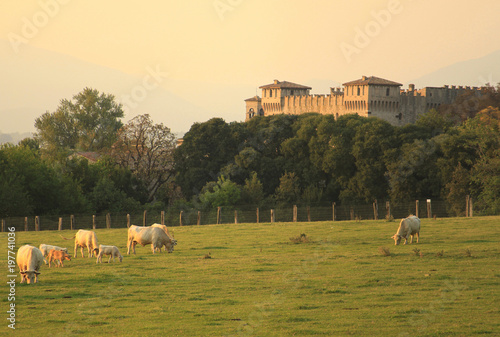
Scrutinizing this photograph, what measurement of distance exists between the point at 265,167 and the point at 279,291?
58.1m

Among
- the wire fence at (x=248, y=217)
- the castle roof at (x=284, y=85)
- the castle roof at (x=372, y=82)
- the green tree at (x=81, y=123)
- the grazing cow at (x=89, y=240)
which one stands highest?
the castle roof at (x=284, y=85)

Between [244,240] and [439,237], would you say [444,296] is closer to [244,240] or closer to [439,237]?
[439,237]

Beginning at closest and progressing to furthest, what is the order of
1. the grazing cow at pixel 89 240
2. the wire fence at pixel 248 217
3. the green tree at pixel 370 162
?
the grazing cow at pixel 89 240
the wire fence at pixel 248 217
the green tree at pixel 370 162

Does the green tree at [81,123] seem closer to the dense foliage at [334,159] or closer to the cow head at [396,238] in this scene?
the dense foliage at [334,159]

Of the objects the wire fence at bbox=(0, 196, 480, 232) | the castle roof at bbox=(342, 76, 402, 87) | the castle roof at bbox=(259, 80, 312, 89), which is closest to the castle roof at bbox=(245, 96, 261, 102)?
the castle roof at bbox=(259, 80, 312, 89)

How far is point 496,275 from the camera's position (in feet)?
63.6

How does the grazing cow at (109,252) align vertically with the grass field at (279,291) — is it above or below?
above

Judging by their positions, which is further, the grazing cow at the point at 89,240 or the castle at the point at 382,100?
the castle at the point at 382,100

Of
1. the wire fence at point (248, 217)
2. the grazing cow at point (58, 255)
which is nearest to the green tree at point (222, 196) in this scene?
the wire fence at point (248, 217)

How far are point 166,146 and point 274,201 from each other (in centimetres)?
1418

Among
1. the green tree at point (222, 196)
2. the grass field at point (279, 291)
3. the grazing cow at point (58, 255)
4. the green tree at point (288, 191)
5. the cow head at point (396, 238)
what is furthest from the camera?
the green tree at point (288, 191)

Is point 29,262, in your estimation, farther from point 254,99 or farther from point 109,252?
point 254,99

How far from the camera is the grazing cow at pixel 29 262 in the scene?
1961 centimetres

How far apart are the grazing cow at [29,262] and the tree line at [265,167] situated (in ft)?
113
